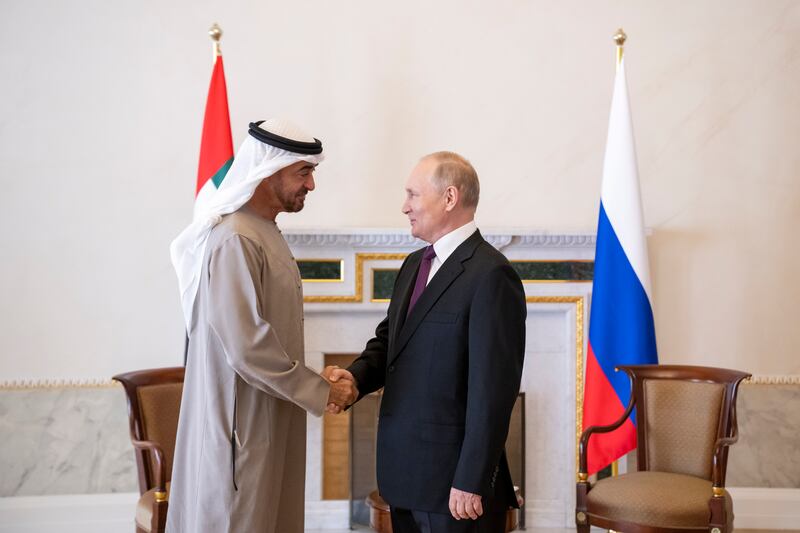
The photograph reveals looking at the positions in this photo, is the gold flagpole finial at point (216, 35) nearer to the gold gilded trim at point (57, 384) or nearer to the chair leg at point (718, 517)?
the gold gilded trim at point (57, 384)

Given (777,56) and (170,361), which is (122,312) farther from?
(777,56)

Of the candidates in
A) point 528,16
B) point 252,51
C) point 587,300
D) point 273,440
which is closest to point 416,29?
point 528,16

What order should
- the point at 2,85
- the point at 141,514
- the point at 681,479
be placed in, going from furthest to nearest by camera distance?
the point at 2,85
the point at 681,479
the point at 141,514

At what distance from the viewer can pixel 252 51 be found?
4.47 metres

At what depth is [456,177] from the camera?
2.37 meters

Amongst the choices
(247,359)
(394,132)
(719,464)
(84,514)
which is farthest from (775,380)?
(84,514)

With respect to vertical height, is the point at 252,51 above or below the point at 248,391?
above

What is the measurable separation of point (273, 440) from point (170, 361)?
231 centimetres

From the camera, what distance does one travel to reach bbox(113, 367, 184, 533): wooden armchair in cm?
312

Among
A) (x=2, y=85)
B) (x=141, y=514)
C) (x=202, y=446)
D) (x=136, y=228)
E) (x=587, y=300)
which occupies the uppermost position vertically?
(x=2, y=85)

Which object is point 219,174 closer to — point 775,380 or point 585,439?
point 585,439

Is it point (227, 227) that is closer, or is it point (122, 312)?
point (227, 227)

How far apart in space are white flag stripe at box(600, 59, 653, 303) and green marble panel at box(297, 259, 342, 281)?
1.51 metres

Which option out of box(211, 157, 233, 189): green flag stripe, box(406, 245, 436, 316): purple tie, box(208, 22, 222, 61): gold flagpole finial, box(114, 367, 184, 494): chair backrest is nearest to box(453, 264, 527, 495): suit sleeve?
box(406, 245, 436, 316): purple tie
